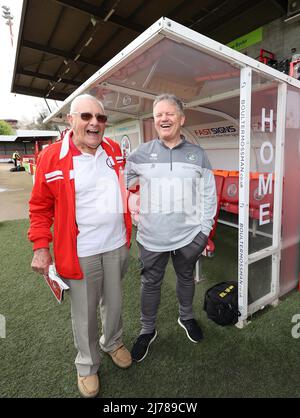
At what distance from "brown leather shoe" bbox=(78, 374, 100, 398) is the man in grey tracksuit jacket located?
0.37m

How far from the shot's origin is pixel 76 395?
179 centimetres

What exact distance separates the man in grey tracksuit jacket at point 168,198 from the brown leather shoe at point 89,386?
0.37m

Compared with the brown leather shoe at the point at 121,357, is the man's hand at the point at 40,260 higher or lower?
higher

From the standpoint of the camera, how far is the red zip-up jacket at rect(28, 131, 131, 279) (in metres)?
1.49

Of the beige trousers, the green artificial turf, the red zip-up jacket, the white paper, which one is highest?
the red zip-up jacket

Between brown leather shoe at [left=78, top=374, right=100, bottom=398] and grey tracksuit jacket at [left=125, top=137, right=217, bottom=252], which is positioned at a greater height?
grey tracksuit jacket at [left=125, top=137, right=217, bottom=252]

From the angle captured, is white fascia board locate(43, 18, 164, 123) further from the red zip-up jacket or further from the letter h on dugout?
the red zip-up jacket

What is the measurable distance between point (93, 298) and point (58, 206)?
665 millimetres

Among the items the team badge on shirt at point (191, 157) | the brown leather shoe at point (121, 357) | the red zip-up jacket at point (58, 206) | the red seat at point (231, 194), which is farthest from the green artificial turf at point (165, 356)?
the red seat at point (231, 194)

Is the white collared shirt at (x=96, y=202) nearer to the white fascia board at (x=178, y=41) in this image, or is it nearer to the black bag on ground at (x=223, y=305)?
the white fascia board at (x=178, y=41)

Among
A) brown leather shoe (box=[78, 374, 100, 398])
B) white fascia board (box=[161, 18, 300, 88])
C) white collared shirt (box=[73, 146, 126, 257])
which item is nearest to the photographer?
white fascia board (box=[161, 18, 300, 88])

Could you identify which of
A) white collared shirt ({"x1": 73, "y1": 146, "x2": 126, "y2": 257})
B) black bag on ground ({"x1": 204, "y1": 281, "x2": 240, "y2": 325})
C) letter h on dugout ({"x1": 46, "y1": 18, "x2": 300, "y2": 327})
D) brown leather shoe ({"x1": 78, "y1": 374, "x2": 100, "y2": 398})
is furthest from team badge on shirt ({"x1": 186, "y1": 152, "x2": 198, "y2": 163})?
brown leather shoe ({"x1": 78, "y1": 374, "x2": 100, "y2": 398})

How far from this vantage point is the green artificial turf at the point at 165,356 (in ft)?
5.94

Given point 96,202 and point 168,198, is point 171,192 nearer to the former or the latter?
point 168,198
